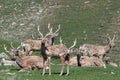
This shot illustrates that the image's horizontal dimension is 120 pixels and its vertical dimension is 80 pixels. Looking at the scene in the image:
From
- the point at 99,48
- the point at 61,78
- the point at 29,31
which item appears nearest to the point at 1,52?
the point at 99,48

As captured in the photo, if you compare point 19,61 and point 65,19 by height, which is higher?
point 65,19

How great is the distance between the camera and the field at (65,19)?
43.6 metres

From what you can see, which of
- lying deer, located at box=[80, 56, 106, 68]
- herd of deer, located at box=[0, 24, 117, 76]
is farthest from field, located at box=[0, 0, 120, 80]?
lying deer, located at box=[80, 56, 106, 68]

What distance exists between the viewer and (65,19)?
1898 inches

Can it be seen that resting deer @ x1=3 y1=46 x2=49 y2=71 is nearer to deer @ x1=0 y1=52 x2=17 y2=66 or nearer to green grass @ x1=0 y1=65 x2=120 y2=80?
green grass @ x1=0 y1=65 x2=120 y2=80

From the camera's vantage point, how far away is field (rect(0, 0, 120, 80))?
4359cm

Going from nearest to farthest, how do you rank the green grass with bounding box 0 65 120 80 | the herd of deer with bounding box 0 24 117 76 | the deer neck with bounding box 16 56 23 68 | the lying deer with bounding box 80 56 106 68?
the green grass with bounding box 0 65 120 80 < the herd of deer with bounding box 0 24 117 76 < the deer neck with bounding box 16 56 23 68 < the lying deer with bounding box 80 56 106 68

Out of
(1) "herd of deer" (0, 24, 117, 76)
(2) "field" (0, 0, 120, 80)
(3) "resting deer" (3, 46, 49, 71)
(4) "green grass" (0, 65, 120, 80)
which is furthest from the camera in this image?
(2) "field" (0, 0, 120, 80)

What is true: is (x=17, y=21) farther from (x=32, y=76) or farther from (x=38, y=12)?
(x=32, y=76)

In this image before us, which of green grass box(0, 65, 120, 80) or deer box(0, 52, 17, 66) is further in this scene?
deer box(0, 52, 17, 66)

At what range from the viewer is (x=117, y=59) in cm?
3759

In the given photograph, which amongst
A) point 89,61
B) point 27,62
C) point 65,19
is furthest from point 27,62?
point 65,19

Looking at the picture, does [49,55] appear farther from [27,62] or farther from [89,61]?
[89,61]

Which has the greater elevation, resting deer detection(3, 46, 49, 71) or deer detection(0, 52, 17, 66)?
resting deer detection(3, 46, 49, 71)
